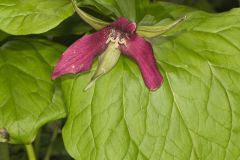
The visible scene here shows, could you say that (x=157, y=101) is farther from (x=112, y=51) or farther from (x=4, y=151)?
(x=4, y=151)

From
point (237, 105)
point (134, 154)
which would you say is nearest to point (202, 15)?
point (237, 105)

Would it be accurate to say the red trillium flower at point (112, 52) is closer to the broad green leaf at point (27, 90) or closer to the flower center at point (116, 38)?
Result: the flower center at point (116, 38)

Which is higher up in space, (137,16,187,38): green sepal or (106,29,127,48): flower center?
(137,16,187,38): green sepal

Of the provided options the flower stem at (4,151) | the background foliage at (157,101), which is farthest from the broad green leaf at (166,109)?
the flower stem at (4,151)

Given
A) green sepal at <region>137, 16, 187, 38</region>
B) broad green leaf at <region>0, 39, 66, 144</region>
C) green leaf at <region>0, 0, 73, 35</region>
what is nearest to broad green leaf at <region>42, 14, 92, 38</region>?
broad green leaf at <region>0, 39, 66, 144</region>

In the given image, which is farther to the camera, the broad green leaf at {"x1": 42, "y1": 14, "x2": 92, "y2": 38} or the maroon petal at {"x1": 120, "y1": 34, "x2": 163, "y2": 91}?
the broad green leaf at {"x1": 42, "y1": 14, "x2": 92, "y2": 38}

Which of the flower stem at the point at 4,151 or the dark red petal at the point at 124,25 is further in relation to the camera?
the flower stem at the point at 4,151

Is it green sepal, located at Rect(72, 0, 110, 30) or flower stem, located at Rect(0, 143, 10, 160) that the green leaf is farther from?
flower stem, located at Rect(0, 143, 10, 160)
